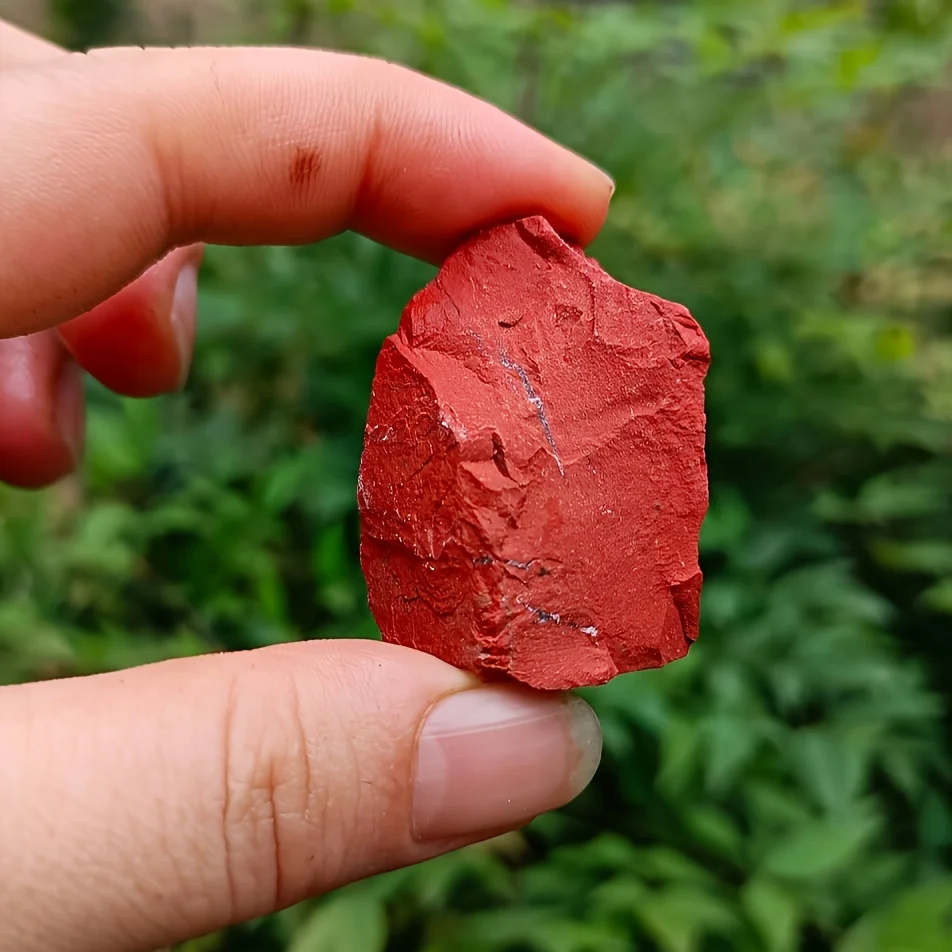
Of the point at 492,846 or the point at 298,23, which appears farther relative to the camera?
the point at 298,23

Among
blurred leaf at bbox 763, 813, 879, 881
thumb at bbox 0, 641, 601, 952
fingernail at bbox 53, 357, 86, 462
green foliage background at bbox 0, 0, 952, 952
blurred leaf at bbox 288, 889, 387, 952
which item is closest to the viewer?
thumb at bbox 0, 641, 601, 952

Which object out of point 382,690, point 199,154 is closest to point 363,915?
point 382,690

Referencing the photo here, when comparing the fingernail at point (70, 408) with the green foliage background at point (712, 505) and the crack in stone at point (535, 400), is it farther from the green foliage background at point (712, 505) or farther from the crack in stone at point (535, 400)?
the crack in stone at point (535, 400)

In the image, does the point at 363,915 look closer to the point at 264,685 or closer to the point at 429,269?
the point at 264,685

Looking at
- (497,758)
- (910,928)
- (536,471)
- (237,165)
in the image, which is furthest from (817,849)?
(237,165)

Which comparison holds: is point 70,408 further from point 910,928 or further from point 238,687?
point 910,928

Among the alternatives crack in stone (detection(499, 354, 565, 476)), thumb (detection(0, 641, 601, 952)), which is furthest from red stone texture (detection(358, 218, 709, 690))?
thumb (detection(0, 641, 601, 952))

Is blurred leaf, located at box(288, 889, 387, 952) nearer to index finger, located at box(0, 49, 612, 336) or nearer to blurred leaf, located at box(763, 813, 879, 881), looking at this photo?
blurred leaf, located at box(763, 813, 879, 881)
